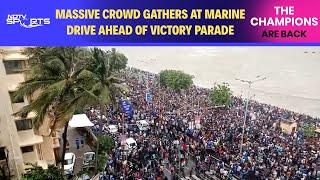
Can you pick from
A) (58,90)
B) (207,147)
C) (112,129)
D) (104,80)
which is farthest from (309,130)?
(58,90)

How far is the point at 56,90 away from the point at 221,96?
1932 cm

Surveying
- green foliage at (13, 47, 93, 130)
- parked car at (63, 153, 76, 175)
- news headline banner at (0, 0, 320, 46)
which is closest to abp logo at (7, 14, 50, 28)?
news headline banner at (0, 0, 320, 46)

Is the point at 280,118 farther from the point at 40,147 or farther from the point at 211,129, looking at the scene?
the point at 40,147

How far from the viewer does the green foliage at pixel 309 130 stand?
1935cm

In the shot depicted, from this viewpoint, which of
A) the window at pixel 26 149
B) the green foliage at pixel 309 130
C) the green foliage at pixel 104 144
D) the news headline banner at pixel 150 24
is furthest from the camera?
the green foliage at pixel 309 130

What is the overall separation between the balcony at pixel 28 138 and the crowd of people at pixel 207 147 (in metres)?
2.96

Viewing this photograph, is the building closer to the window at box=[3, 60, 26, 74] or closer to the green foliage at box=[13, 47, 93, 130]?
the window at box=[3, 60, 26, 74]

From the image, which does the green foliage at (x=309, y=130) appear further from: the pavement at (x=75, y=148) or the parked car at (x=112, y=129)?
the pavement at (x=75, y=148)

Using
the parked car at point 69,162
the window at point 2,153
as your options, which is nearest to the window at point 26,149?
the window at point 2,153

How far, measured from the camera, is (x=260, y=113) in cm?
2497

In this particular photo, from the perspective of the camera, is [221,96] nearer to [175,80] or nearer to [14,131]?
[175,80]

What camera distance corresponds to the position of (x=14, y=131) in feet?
39.5

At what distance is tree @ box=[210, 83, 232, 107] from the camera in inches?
1115

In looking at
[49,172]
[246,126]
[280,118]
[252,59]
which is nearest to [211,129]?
[246,126]
